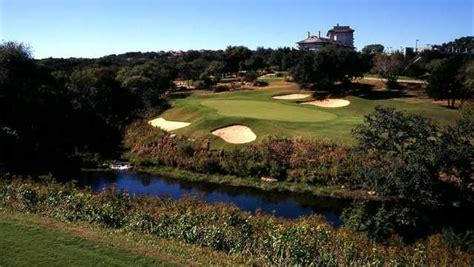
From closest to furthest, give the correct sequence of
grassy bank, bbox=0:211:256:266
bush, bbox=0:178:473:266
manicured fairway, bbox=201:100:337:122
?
grassy bank, bbox=0:211:256:266 → bush, bbox=0:178:473:266 → manicured fairway, bbox=201:100:337:122

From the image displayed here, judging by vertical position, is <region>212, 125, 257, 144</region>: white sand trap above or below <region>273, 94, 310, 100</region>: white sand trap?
below

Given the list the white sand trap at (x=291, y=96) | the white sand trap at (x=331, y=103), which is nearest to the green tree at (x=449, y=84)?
the white sand trap at (x=331, y=103)

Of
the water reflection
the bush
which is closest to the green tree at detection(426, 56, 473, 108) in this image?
the water reflection

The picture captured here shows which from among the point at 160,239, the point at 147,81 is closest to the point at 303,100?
the point at 147,81

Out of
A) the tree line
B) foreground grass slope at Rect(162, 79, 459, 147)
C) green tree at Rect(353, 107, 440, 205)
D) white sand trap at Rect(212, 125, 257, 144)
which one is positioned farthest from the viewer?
the tree line

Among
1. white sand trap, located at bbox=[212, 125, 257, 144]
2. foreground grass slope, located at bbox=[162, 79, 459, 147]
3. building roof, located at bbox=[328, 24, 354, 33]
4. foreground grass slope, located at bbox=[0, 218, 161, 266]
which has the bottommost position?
white sand trap, located at bbox=[212, 125, 257, 144]

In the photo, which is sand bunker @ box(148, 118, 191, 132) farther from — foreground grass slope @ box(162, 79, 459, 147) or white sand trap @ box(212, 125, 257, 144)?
white sand trap @ box(212, 125, 257, 144)

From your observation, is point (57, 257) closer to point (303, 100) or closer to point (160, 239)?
point (160, 239)
